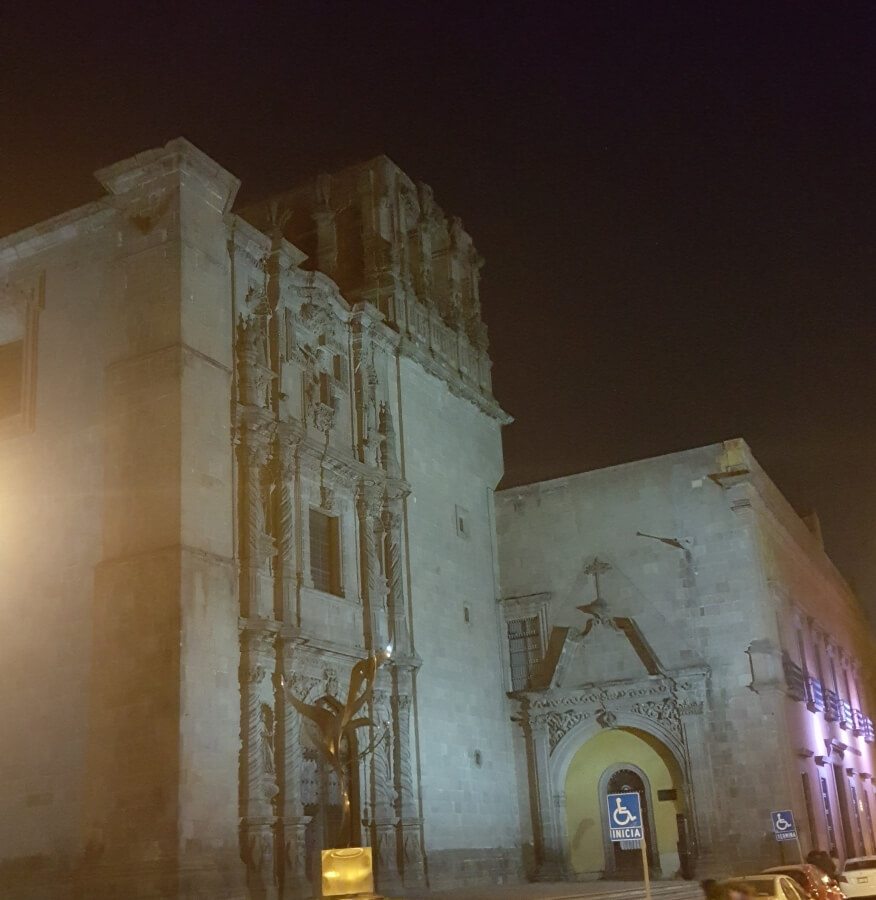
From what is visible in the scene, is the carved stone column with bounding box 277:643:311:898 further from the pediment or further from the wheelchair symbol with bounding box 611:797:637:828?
the wheelchair symbol with bounding box 611:797:637:828

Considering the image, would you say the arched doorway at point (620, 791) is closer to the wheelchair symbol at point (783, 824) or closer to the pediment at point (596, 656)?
the pediment at point (596, 656)

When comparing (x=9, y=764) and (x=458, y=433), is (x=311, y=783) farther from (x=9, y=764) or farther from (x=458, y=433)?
(x=458, y=433)

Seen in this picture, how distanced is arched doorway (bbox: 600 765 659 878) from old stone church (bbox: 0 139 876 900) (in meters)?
0.09

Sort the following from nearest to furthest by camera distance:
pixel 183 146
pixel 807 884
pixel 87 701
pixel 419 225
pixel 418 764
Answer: pixel 807 884 < pixel 87 701 < pixel 183 146 < pixel 418 764 < pixel 419 225

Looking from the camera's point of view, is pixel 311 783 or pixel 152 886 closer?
pixel 152 886

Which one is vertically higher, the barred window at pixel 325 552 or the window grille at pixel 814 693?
the barred window at pixel 325 552

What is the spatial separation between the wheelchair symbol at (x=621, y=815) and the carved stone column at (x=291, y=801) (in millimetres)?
10387

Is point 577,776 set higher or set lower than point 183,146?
lower

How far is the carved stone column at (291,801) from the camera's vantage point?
22.2 metres

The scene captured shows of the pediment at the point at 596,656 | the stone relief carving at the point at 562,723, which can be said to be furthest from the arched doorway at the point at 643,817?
the pediment at the point at 596,656

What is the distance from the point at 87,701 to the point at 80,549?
A: 2986 millimetres

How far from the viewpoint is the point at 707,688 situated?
30.0 meters

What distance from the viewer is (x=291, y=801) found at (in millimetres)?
22719

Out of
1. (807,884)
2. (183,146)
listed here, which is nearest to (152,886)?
(807,884)
